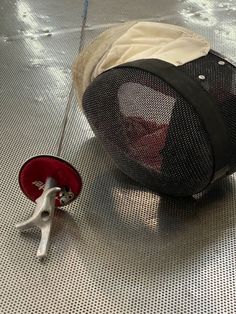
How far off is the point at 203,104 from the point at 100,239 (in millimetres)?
360

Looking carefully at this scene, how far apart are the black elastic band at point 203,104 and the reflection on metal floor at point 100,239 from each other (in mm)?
175

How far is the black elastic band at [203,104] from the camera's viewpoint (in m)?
0.99

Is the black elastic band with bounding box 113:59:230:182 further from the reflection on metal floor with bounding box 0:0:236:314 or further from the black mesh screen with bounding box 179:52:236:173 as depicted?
the reflection on metal floor with bounding box 0:0:236:314

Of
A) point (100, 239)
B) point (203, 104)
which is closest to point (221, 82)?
point (203, 104)

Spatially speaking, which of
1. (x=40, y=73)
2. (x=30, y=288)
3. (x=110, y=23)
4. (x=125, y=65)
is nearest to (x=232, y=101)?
(x=125, y=65)

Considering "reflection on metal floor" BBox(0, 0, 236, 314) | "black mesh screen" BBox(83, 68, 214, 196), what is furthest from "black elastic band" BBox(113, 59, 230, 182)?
"reflection on metal floor" BBox(0, 0, 236, 314)

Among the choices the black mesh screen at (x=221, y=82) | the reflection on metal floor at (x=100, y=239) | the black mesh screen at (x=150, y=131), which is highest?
the black mesh screen at (x=221, y=82)

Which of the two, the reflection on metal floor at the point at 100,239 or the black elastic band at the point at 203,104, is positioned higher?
the black elastic band at the point at 203,104

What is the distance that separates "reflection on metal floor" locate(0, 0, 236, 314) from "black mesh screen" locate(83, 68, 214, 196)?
8 centimetres

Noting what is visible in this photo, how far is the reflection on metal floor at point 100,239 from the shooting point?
0.98 meters

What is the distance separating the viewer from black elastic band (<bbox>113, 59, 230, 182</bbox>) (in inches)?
38.8

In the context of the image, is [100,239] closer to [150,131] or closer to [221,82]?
[150,131]

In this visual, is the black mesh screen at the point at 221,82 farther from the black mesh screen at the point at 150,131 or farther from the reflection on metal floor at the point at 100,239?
the reflection on metal floor at the point at 100,239

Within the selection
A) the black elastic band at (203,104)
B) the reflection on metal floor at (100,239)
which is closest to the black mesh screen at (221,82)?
the black elastic band at (203,104)
